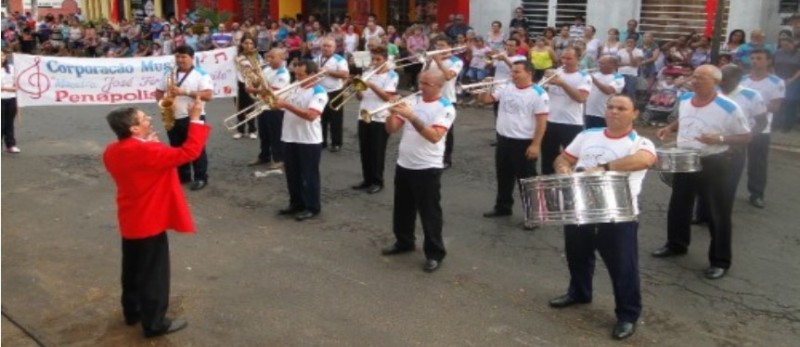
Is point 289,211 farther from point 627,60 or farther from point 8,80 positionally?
point 627,60

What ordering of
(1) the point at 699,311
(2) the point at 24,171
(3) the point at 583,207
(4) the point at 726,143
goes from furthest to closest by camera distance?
(2) the point at 24,171 < (4) the point at 726,143 < (1) the point at 699,311 < (3) the point at 583,207

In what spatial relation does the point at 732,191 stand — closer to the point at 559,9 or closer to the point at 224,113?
the point at 224,113

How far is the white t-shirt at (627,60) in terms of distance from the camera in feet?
46.0

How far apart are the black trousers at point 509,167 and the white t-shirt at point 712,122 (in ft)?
5.32

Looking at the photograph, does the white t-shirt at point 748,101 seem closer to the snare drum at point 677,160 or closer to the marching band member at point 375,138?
the snare drum at point 677,160

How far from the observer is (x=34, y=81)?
428 inches

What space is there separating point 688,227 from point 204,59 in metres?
7.86

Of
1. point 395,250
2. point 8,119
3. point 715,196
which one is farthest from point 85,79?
point 715,196

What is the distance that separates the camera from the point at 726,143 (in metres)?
6.11

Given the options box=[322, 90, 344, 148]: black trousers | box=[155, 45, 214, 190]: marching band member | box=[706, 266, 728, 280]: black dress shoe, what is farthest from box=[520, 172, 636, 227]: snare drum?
box=[322, 90, 344, 148]: black trousers

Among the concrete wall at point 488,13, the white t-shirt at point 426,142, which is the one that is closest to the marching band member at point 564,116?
the white t-shirt at point 426,142

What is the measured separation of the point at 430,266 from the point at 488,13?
13.7m

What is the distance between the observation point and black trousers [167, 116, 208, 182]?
9.00 m

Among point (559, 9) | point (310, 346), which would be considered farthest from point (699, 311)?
point (559, 9)
